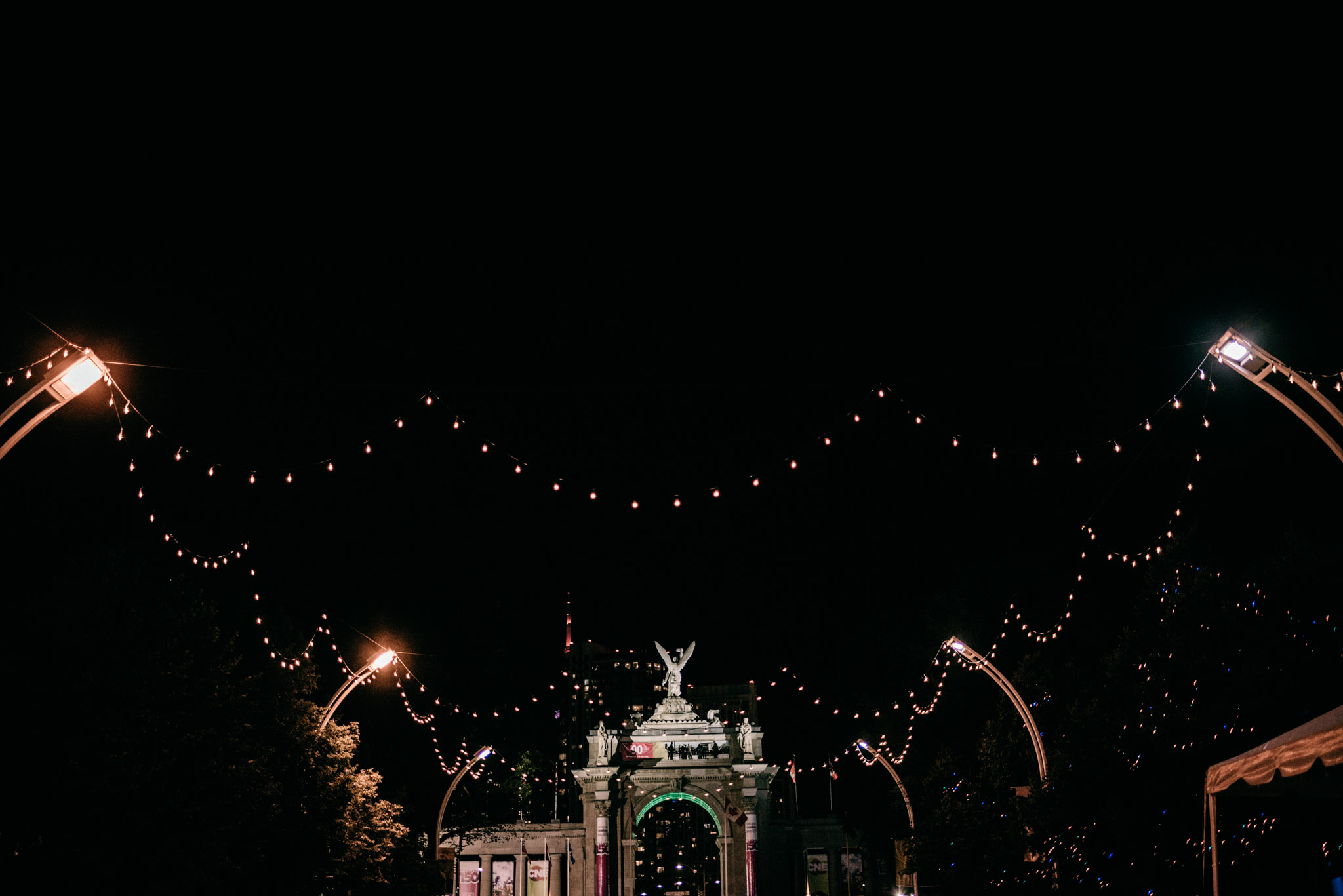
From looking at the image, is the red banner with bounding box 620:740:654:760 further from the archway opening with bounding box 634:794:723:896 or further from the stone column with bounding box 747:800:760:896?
the stone column with bounding box 747:800:760:896

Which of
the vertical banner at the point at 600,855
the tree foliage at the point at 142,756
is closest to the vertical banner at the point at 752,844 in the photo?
the vertical banner at the point at 600,855

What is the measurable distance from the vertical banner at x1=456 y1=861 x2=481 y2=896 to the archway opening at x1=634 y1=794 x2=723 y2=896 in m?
11.7

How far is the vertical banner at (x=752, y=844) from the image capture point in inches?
2185

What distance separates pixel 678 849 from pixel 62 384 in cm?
5776

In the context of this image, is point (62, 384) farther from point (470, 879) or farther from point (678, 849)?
point (678, 849)

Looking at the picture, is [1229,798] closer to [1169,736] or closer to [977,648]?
[1169,736]

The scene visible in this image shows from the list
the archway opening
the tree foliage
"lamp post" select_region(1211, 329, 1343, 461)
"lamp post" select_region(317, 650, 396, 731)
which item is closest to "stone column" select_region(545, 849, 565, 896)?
the archway opening

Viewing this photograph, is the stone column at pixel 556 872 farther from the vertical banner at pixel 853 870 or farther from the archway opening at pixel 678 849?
the vertical banner at pixel 853 870

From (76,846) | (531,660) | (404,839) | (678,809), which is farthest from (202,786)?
(678,809)

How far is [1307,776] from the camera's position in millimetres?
8648

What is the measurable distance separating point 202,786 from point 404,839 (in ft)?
48.5

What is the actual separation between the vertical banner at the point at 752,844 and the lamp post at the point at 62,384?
167ft

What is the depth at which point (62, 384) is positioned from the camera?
35.2ft

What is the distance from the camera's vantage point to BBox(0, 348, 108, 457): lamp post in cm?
1044
